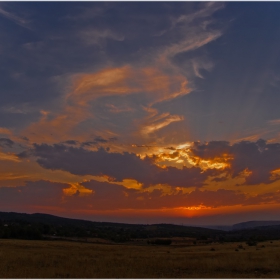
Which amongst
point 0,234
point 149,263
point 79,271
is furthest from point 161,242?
point 79,271

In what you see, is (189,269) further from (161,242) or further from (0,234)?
(0,234)

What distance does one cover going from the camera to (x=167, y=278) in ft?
75.4

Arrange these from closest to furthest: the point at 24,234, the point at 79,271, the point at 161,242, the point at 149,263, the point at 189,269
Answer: the point at 79,271, the point at 189,269, the point at 149,263, the point at 161,242, the point at 24,234

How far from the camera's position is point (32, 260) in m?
30.9

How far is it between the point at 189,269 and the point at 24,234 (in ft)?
247

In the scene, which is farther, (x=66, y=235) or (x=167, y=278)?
(x=66, y=235)

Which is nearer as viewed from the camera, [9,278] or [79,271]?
[9,278]

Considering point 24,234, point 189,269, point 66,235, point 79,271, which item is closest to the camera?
point 79,271

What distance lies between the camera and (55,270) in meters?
25.0

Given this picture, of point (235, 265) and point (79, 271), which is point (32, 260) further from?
point (235, 265)

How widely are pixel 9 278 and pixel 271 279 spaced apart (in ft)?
56.7

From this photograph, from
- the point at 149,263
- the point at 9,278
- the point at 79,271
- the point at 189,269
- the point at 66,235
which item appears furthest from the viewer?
the point at 66,235

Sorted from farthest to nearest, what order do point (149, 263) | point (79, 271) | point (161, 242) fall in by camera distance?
point (161, 242), point (149, 263), point (79, 271)

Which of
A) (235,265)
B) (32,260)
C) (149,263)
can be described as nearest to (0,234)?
(32,260)
